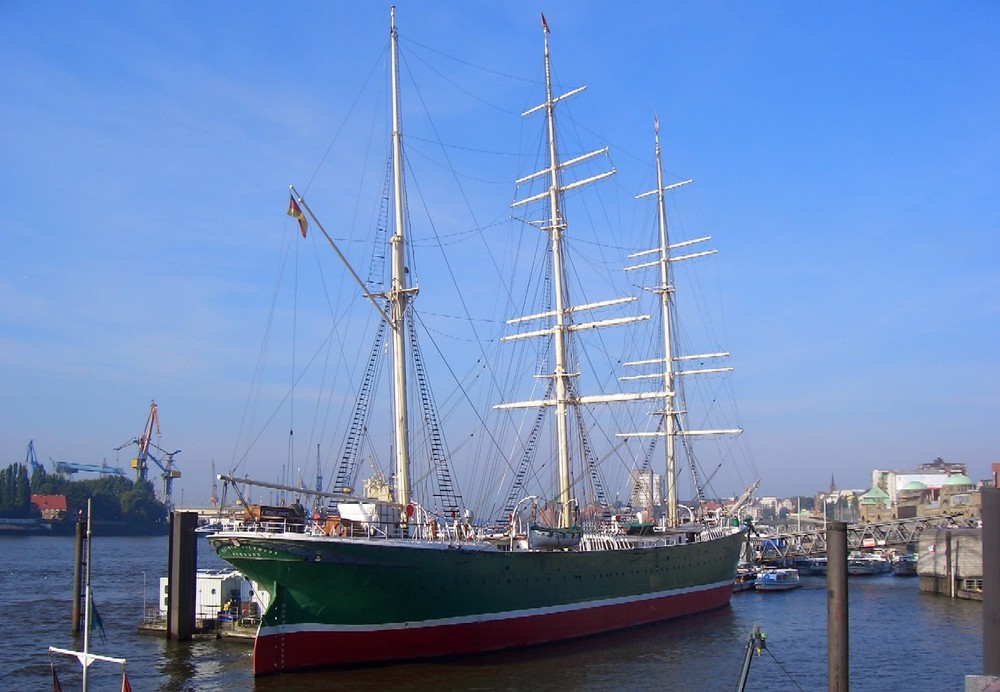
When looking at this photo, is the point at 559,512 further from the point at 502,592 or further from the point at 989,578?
the point at 989,578

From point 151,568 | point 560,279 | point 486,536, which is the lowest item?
point 151,568

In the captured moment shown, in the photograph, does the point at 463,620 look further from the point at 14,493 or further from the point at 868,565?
the point at 14,493

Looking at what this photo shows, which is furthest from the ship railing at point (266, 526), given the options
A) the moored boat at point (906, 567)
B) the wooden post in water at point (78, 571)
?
the moored boat at point (906, 567)

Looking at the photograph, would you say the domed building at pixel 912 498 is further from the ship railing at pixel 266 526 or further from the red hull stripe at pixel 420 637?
the ship railing at pixel 266 526

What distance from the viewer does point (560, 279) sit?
51.1m

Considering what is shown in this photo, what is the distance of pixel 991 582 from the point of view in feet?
43.4

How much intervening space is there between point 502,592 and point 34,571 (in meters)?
62.3

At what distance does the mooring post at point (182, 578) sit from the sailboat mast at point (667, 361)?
110ft

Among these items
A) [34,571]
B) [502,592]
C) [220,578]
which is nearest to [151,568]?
[34,571]

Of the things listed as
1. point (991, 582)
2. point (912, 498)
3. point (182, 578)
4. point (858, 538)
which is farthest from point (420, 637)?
point (912, 498)

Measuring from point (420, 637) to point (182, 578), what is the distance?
12.9m

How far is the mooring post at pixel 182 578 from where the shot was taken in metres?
38.9

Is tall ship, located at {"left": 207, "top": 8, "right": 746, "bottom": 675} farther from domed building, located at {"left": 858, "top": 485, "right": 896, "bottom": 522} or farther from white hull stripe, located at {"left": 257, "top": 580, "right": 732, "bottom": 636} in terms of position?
domed building, located at {"left": 858, "top": 485, "right": 896, "bottom": 522}

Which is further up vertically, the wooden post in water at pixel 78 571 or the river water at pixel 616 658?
the wooden post in water at pixel 78 571
